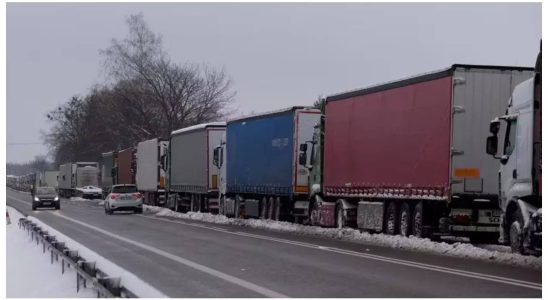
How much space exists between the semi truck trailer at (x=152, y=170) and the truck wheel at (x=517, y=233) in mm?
31762

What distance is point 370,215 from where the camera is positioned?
74.0 ft

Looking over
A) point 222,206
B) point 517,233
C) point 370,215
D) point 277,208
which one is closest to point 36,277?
point 517,233

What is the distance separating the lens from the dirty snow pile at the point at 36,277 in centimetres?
1195

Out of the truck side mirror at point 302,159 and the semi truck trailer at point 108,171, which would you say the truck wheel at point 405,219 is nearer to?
the truck side mirror at point 302,159

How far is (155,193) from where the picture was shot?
48938mm

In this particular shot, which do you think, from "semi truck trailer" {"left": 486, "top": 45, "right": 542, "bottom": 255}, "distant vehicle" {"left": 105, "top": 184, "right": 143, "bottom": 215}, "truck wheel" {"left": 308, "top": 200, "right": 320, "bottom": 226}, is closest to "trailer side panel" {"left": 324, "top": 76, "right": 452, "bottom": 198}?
"truck wheel" {"left": 308, "top": 200, "right": 320, "bottom": 226}

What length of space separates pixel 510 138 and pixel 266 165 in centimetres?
1504

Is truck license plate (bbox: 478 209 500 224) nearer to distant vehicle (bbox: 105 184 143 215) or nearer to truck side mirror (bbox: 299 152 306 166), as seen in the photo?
truck side mirror (bbox: 299 152 306 166)

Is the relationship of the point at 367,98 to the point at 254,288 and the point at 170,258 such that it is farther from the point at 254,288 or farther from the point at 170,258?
the point at 254,288

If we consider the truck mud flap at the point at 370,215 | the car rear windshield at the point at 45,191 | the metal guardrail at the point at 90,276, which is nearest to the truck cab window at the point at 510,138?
the truck mud flap at the point at 370,215

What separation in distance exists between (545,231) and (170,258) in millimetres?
7029

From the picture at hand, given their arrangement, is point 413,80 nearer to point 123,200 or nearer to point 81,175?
point 123,200

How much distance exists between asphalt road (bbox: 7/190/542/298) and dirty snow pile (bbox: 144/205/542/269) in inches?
18.5

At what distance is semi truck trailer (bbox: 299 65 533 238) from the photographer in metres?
18.8
